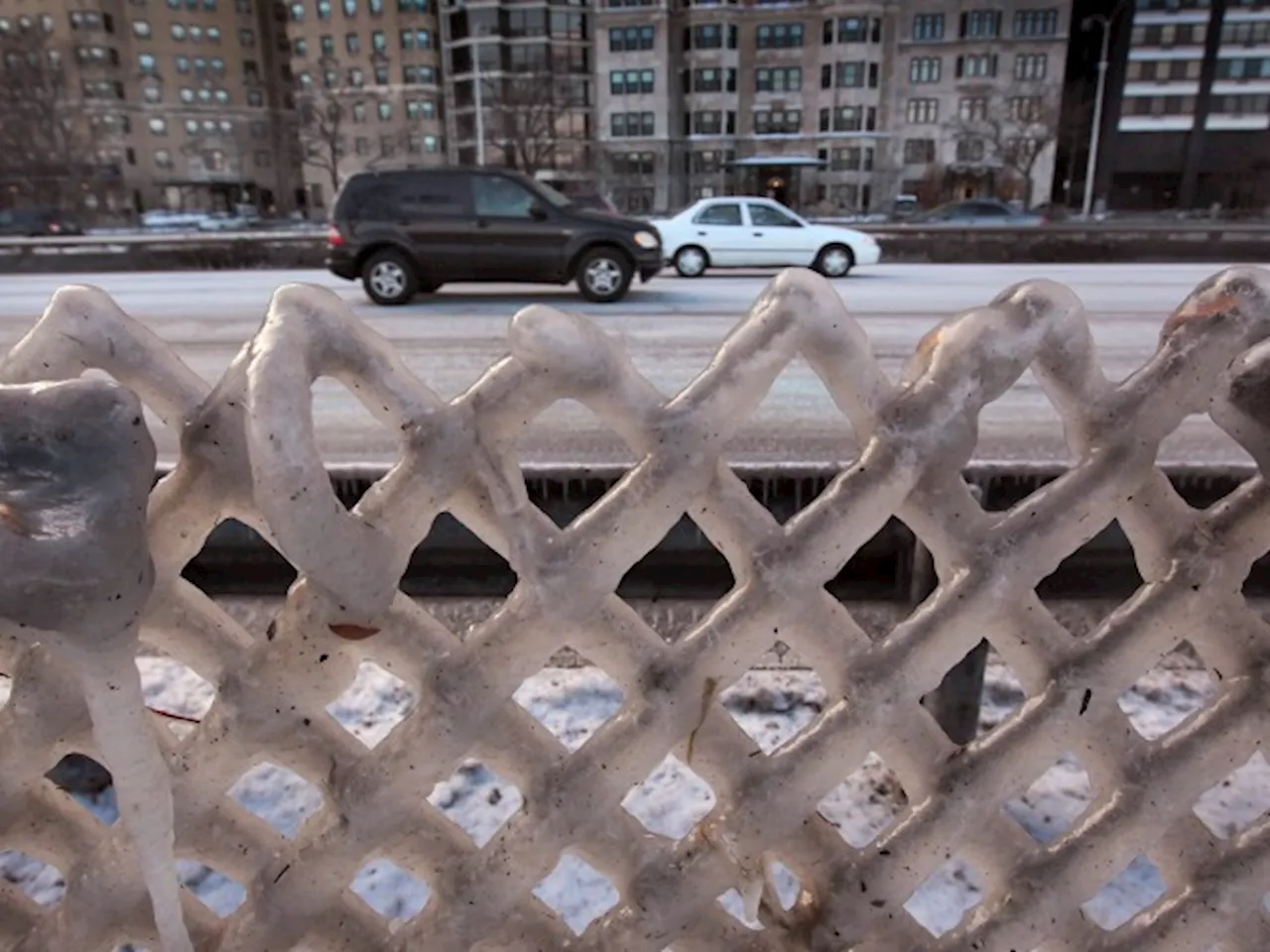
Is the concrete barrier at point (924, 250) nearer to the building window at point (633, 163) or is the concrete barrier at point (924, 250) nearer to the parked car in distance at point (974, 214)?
the parked car in distance at point (974, 214)

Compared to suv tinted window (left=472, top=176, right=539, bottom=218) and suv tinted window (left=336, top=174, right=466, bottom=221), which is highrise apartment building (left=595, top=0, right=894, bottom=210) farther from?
suv tinted window (left=336, top=174, right=466, bottom=221)

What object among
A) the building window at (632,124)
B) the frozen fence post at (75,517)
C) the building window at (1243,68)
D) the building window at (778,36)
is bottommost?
the frozen fence post at (75,517)

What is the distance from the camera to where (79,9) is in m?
73.9

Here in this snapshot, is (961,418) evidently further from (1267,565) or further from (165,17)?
(165,17)

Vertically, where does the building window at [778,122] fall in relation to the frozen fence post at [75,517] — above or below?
above

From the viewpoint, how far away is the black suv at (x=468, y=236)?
12.6m

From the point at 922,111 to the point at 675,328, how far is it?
215ft

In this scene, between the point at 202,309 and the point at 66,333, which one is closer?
the point at 66,333

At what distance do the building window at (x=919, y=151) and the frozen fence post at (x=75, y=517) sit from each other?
239 feet

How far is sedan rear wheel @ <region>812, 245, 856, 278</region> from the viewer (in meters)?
16.7

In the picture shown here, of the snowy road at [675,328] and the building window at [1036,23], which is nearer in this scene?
the snowy road at [675,328]

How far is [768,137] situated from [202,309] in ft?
208

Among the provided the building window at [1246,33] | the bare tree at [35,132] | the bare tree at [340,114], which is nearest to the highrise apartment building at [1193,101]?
the building window at [1246,33]

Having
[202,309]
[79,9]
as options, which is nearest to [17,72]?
[79,9]
